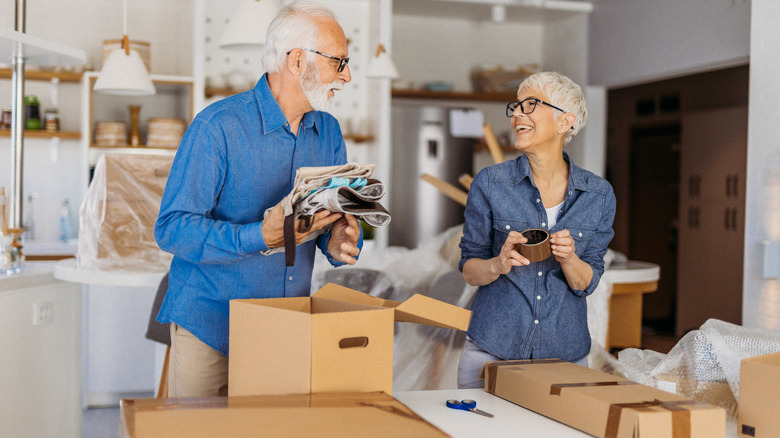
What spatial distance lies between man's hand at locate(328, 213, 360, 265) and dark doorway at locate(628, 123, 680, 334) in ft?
20.0

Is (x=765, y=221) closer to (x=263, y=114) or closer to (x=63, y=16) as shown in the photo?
(x=263, y=114)

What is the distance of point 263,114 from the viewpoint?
167 centimetres

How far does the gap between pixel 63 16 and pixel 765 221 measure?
4.90 m

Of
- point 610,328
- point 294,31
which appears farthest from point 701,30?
point 294,31

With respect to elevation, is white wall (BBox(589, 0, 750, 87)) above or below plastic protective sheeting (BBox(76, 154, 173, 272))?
above

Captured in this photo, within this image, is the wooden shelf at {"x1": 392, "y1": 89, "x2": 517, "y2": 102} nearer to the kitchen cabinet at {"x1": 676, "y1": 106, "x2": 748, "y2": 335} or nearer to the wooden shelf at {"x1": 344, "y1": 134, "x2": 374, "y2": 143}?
the wooden shelf at {"x1": 344, "y1": 134, "x2": 374, "y2": 143}

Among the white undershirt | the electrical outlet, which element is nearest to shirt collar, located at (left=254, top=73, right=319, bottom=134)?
the white undershirt

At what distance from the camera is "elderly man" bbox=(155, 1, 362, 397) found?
1556 millimetres

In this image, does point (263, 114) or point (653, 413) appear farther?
point (263, 114)

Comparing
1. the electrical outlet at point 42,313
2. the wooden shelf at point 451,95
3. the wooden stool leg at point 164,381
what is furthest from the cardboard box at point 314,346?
the wooden shelf at point 451,95

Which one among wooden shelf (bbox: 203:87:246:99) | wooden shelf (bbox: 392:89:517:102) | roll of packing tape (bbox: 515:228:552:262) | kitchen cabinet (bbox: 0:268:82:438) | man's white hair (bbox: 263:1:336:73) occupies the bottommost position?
kitchen cabinet (bbox: 0:268:82:438)

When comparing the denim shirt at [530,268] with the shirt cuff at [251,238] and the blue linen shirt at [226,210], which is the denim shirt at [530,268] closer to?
the blue linen shirt at [226,210]

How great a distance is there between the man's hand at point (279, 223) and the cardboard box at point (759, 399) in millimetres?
831

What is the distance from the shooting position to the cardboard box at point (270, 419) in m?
1.11
